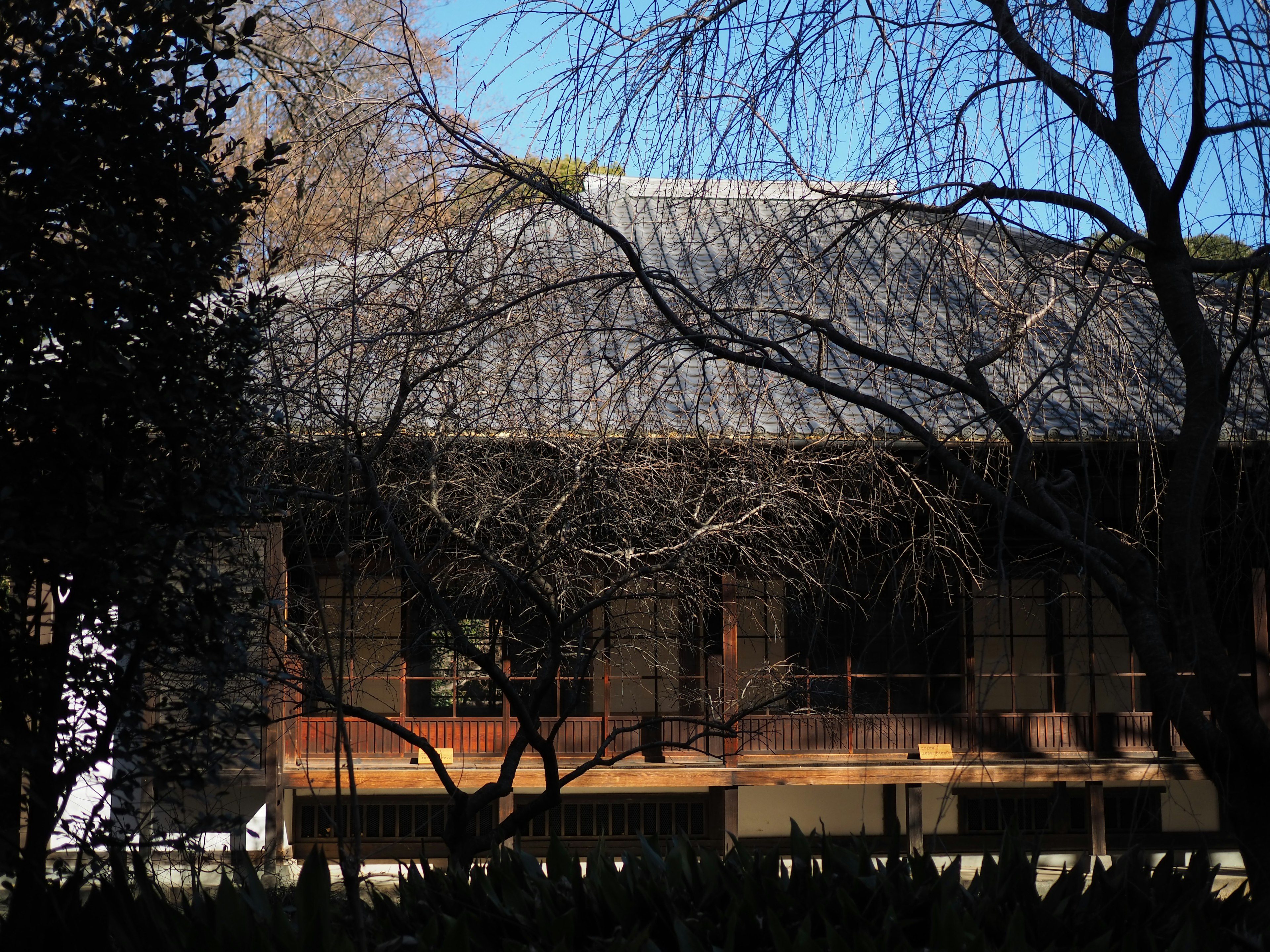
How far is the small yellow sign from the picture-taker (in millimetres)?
9312

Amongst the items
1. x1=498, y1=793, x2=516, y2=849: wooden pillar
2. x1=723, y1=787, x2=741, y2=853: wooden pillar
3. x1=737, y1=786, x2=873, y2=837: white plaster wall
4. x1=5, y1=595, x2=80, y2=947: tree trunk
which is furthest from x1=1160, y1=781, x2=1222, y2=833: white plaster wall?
x1=5, y1=595, x2=80, y2=947: tree trunk

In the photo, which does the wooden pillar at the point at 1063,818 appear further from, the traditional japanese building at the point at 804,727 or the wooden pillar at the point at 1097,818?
the wooden pillar at the point at 1097,818

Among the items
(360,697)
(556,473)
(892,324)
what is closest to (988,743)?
(360,697)

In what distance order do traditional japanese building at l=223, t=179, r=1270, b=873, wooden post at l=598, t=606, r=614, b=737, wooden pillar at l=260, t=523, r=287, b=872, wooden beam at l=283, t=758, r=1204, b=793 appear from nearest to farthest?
wooden pillar at l=260, t=523, r=287, b=872, wooden post at l=598, t=606, r=614, b=737, traditional japanese building at l=223, t=179, r=1270, b=873, wooden beam at l=283, t=758, r=1204, b=793

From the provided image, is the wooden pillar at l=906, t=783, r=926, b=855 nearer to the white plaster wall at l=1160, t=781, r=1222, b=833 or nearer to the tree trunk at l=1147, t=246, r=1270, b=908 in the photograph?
the white plaster wall at l=1160, t=781, r=1222, b=833

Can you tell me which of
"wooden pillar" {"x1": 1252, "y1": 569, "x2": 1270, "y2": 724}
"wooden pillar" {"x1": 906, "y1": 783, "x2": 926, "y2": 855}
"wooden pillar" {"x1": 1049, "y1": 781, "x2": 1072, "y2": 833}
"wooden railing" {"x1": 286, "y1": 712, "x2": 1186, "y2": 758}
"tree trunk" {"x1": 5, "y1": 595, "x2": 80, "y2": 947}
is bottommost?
"wooden pillar" {"x1": 1049, "y1": 781, "x2": 1072, "y2": 833}

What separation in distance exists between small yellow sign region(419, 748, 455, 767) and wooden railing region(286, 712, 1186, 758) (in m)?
0.16

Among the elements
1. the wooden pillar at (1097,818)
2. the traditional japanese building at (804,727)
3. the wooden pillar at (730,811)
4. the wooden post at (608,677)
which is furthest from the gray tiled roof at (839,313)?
the wooden pillar at (1097,818)

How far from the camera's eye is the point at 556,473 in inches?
208

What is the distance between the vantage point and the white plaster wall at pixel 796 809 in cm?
1129

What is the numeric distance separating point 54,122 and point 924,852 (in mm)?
3001

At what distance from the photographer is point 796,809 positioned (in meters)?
11.4

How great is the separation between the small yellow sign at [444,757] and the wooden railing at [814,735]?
0.16 m

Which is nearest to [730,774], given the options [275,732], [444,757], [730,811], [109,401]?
[730,811]
